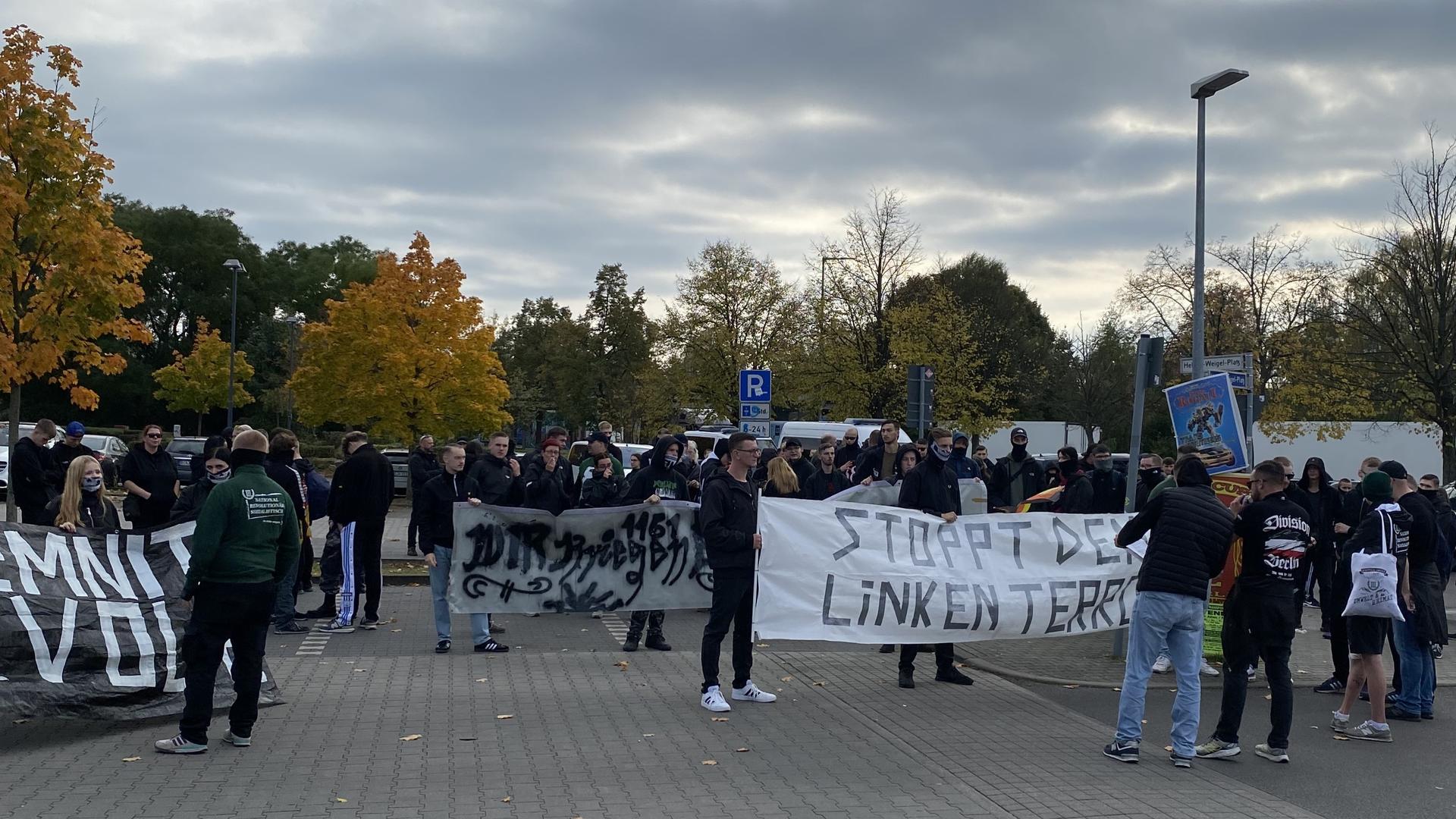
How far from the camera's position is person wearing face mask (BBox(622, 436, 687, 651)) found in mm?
11023

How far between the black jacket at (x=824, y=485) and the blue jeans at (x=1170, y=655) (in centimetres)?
673

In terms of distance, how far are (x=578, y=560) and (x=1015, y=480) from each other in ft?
24.9

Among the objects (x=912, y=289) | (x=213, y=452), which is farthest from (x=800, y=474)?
(x=912, y=289)

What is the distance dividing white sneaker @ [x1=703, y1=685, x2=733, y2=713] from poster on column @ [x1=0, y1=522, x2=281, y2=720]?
2866mm

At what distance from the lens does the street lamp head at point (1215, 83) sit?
15922 millimetres

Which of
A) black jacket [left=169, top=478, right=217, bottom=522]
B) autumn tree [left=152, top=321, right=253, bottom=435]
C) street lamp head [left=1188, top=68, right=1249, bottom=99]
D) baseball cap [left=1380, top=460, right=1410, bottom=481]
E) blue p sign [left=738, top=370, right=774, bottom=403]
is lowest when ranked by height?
black jacket [left=169, top=478, right=217, bottom=522]

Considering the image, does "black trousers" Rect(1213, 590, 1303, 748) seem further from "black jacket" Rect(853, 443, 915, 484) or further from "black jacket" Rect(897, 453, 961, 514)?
"black jacket" Rect(853, 443, 915, 484)

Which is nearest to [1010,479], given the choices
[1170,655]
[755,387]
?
[755,387]

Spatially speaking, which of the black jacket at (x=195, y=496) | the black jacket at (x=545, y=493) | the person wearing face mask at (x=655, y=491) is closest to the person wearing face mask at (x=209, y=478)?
the black jacket at (x=195, y=496)

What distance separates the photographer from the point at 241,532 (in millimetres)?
7004

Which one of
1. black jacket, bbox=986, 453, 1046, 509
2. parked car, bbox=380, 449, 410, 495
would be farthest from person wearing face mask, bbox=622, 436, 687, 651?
parked car, bbox=380, 449, 410, 495

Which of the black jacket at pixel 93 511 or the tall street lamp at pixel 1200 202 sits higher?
the tall street lamp at pixel 1200 202

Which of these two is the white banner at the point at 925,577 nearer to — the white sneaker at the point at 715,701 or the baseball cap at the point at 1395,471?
the white sneaker at the point at 715,701

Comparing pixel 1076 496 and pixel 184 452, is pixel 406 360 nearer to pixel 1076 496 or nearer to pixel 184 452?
pixel 184 452
